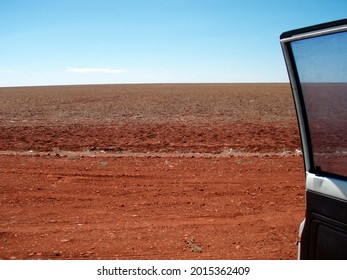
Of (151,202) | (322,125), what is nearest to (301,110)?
(322,125)

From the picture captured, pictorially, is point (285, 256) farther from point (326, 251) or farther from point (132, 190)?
point (132, 190)

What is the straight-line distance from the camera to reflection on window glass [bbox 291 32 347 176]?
6.10ft

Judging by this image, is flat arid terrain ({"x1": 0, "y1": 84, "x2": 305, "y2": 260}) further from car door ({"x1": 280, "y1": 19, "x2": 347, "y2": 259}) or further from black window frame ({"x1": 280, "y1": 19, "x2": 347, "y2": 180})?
black window frame ({"x1": 280, "y1": 19, "x2": 347, "y2": 180})

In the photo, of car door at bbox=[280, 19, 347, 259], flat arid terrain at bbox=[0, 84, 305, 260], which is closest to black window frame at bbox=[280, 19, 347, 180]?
car door at bbox=[280, 19, 347, 259]

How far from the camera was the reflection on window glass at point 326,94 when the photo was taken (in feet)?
6.10

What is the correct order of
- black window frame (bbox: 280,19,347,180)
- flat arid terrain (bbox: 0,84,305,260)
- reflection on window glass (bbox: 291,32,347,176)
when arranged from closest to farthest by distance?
reflection on window glass (bbox: 291,32,347,176)
black window frame (bbox: 280,19,347,180)
flat arid terrain (bbox: 0,84,305,260)

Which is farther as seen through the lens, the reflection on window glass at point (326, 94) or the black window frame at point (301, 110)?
the black window frame at point (301, 110)

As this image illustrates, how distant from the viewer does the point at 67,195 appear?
5.76 metres

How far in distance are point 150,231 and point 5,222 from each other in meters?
2.04

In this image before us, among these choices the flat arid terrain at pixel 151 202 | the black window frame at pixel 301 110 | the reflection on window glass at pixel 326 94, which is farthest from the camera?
the flat arid terrain at pixel 151 202

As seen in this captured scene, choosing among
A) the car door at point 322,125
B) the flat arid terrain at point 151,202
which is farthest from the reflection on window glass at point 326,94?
the flat arid terrain at point 151,202

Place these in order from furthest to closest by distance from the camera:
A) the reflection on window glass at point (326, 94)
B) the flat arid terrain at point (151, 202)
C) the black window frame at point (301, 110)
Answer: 1. the flat arid terrain at point (151, 202)
2. the black window frame at point (301, 110)
3. the reflection on window glass at point (326, 94)

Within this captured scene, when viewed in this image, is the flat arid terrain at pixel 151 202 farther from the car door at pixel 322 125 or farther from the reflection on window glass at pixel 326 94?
the reflection on window glass at pixel 326 94

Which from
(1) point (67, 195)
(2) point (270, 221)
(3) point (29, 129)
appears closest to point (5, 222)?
(1) point (67, 195)
